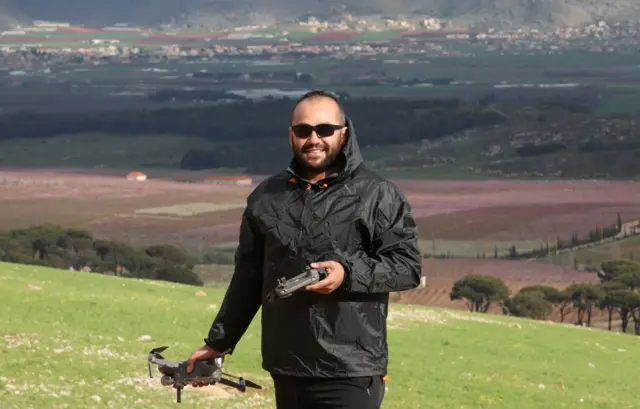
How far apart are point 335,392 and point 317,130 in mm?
1344

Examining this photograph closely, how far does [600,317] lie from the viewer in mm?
128875

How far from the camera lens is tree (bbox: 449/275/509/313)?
372 ft

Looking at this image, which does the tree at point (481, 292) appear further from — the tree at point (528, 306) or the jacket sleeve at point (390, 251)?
the jacket sleeve at point (390, 251)

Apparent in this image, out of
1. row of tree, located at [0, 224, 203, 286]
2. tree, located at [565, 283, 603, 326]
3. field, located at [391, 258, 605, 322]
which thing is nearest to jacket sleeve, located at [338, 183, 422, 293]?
field, located at [391, 258, 605, 322]

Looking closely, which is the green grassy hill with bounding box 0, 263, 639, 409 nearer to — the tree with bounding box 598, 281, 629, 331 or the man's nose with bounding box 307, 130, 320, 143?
the man's nose with bounding box 307, 130, 320, 143

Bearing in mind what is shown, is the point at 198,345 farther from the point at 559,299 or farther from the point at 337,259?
the point at 559,299

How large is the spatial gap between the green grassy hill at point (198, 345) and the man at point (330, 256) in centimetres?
745

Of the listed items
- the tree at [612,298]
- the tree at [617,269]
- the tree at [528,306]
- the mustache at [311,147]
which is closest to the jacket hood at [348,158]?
the mustache at [311,147]

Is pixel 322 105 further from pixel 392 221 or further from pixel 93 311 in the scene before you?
pixel 93 311

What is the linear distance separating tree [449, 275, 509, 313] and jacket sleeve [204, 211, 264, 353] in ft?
335

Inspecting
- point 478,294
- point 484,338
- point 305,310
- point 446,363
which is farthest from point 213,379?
point 478,294

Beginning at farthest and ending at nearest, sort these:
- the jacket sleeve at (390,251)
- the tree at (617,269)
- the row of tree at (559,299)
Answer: the tree at (617,269), the row of tree at (559,299), the jacket sleeve at (390,251)

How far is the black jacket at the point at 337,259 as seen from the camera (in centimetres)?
783

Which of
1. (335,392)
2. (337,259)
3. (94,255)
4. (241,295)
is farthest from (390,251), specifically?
(94,255)
